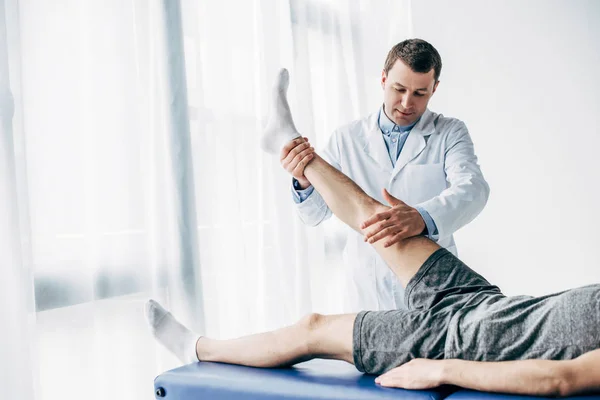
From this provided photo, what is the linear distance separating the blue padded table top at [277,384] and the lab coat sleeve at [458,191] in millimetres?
560

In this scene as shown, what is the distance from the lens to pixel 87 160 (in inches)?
76.4

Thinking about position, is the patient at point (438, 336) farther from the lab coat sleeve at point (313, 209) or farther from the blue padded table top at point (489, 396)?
the lab coat sleeve at point (313, 209)

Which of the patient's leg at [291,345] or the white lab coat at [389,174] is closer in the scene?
the patient's leg at [291,345]

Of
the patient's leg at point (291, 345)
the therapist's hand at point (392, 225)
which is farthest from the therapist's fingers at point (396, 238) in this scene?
the patient's leg at point (291, 345)

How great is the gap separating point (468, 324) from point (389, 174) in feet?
2.84

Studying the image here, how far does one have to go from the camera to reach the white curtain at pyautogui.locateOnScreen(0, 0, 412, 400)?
1.71m

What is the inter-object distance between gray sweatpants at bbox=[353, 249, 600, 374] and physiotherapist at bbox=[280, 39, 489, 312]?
0.32 meters

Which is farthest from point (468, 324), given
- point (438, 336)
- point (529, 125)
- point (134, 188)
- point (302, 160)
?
point (529, 125)

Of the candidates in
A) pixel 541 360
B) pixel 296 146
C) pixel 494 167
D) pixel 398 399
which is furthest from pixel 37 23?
pixel 494 167

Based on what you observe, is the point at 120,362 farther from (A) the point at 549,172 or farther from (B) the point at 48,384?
(A) the point at 549,172

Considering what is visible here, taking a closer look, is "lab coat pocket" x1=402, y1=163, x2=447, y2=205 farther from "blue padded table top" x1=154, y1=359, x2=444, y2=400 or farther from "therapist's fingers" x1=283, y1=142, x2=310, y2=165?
"blue padded table top" x1=154, y1=359, x2=444, y2=400

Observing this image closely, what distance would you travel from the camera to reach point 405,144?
223 centimetres

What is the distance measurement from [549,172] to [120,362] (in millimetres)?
2762

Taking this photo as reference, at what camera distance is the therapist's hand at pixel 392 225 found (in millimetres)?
1705
